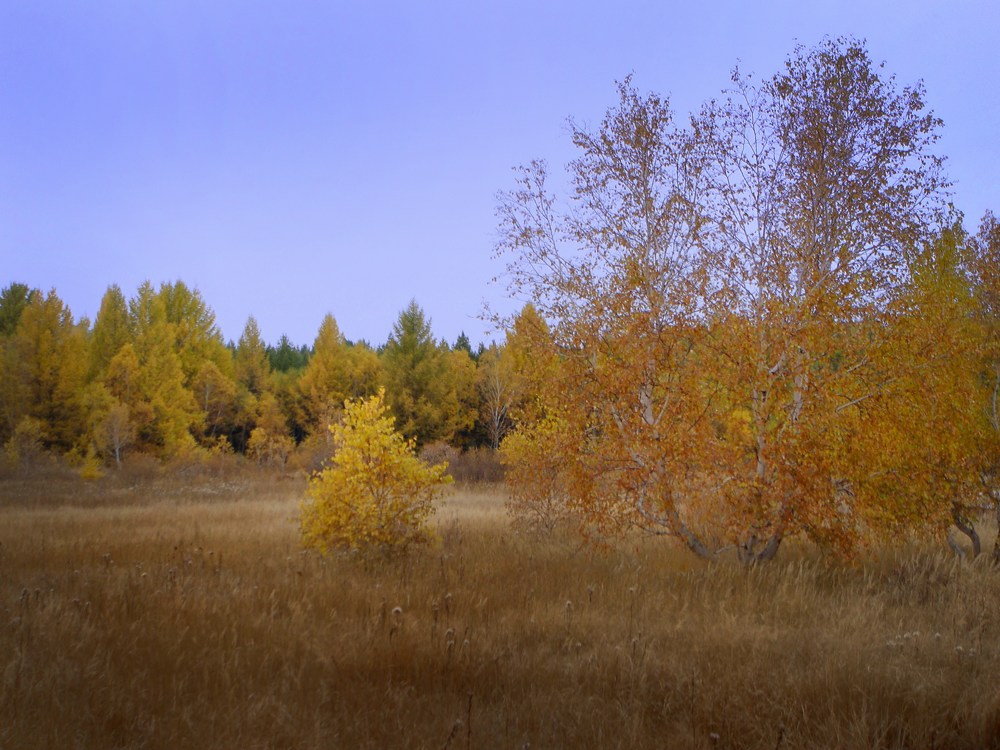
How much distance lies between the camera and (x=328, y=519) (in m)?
8.61

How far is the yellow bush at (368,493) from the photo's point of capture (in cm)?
868

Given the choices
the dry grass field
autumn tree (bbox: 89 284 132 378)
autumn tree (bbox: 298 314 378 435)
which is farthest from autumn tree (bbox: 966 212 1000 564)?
autumn tree (bbox: 89 284 132 378)

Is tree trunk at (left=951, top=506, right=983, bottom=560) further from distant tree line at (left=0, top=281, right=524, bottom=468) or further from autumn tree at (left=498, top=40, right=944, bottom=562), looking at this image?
distant tree line at (left=0, top=281, right=524, bottom=468)

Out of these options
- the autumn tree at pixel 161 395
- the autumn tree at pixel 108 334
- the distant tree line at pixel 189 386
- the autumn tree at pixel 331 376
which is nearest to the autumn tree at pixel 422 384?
the distant tree line at pixel 189 386

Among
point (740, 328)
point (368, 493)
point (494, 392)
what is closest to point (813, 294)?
point (740, 328)

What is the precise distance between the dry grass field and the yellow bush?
482 mm

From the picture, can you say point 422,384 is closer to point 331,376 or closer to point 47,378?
point 331,376

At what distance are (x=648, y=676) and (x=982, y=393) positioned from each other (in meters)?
7.67

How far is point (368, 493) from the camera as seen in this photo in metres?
8.87

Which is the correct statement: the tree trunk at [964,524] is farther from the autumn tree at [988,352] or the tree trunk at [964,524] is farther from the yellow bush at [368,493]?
the yellow bush at [368,493]

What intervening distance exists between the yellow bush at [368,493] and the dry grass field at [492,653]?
482 millimetres

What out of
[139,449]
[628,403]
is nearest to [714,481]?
[628,403]

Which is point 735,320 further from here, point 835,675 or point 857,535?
point 835,675

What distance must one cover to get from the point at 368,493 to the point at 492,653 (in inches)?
172
